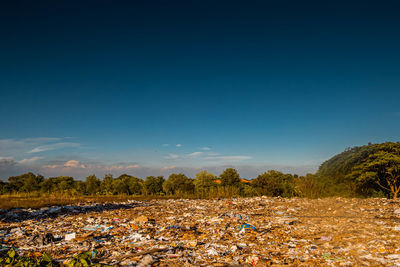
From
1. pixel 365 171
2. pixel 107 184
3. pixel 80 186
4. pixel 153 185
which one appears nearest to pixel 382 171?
pixel 365 171

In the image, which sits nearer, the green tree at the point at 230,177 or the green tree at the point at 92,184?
the green tree at the point at 230,177

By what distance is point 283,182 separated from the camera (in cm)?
1691

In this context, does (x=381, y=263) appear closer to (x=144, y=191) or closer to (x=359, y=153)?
(x=359, y=153)

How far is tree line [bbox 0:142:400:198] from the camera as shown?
12.4m

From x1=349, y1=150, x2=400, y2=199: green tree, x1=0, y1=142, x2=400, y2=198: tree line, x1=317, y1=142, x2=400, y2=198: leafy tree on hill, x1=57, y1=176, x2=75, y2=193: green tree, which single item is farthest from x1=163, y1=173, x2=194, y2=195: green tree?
x1=349, y1=150, x2=400, y2=199: green tree

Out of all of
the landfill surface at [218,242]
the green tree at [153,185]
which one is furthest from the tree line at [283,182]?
the landfill surface at [218,242]

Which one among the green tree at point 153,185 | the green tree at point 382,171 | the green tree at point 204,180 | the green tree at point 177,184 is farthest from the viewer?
the green tree at point 153,185

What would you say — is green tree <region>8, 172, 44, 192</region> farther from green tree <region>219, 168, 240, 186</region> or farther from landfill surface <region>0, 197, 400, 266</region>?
landfill surface <region>0, 197, 400, 266</region>

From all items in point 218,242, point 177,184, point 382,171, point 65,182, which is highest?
point 382,171

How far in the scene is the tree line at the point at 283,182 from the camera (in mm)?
12400

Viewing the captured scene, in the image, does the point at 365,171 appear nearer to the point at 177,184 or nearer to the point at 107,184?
the point at 177,184

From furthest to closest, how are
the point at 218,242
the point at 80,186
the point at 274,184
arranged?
the point at 80,186, the point at 274,184, the point at 218,242

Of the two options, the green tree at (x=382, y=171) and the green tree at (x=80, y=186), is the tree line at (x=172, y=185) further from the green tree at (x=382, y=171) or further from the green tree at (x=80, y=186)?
the green tree at (x=382, y=171)

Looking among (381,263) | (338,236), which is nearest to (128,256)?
(381,263)
